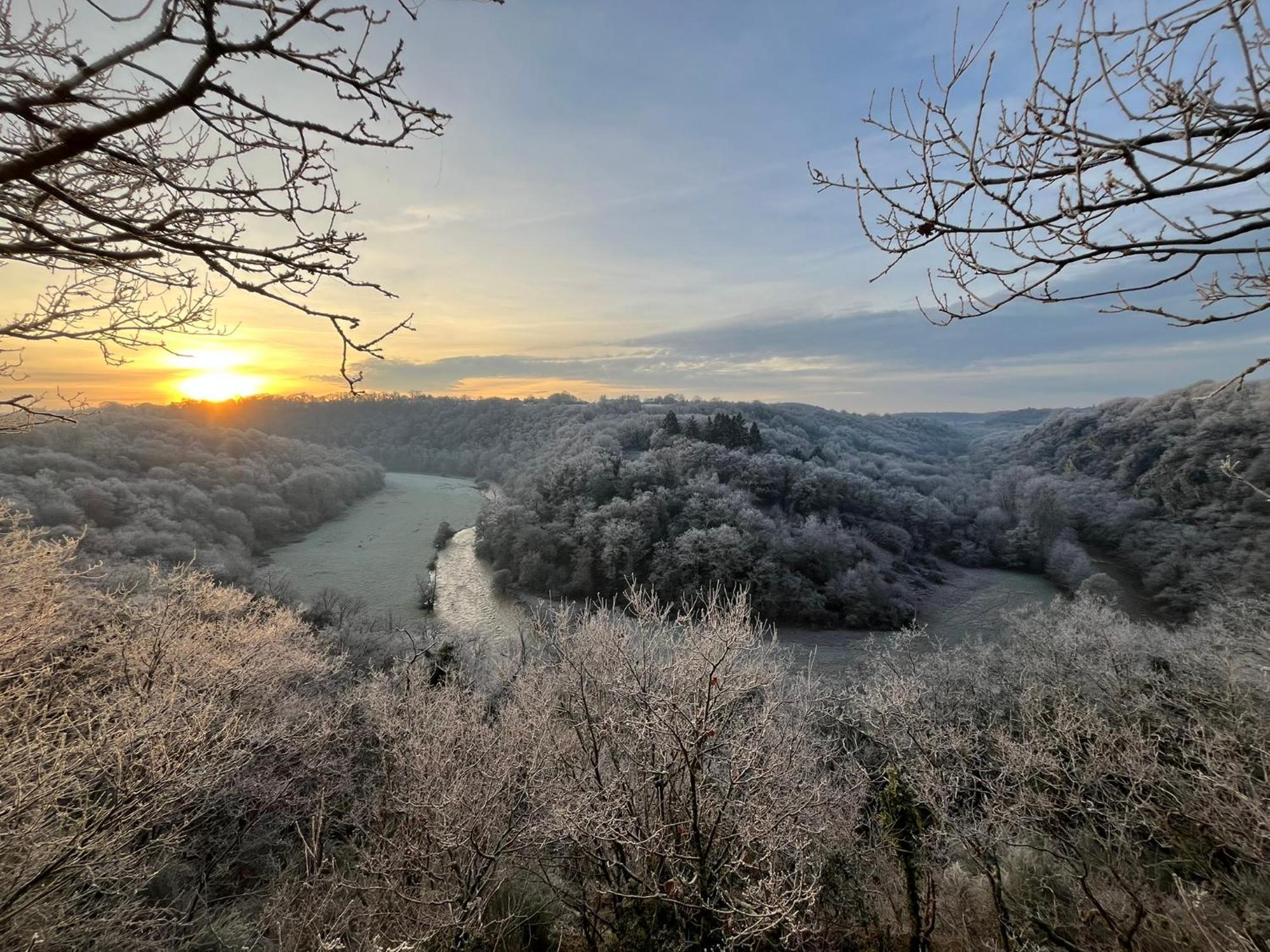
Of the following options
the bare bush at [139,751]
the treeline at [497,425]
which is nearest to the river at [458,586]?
the bare bush at [139,751]

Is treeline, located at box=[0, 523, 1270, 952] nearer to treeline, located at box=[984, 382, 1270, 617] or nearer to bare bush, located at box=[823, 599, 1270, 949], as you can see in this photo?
bare bush, located at box=[823, 599, 1270, 949]

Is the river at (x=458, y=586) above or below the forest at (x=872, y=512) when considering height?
below

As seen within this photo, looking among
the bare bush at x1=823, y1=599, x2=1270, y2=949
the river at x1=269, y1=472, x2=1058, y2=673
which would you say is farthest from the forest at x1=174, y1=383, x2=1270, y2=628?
the bare bush at x1=823, y1=599, x2=1270, y2=949

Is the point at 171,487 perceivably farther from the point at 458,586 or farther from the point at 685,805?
the point at 685,805

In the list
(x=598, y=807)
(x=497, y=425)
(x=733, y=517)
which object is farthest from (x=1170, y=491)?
(x=497, y=425)

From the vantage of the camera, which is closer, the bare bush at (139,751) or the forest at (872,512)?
the bare bush at (139,751)

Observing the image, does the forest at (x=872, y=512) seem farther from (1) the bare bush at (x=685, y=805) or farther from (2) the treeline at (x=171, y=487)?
(2) the treeline at (x=171, y=487)

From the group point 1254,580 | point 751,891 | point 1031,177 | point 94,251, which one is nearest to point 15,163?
point 94,251
